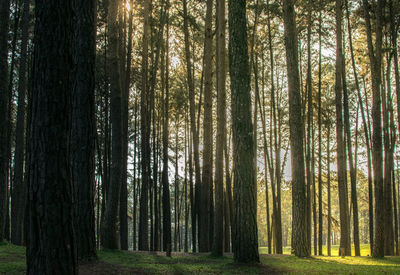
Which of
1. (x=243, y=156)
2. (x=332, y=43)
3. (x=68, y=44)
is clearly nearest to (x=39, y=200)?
(x=68, y=44)

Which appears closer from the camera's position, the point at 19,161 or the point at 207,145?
the point at 19,161

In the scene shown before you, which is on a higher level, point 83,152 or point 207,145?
point 207,145

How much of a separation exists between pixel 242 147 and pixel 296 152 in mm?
3443

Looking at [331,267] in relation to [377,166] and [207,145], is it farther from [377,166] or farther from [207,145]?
[207,145]

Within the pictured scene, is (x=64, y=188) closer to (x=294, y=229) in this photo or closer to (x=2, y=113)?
(x=2, y=113)

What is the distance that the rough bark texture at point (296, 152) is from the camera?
1052cm

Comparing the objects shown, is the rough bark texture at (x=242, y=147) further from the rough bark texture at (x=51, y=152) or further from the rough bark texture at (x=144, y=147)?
the rough bark texture at (x=144, y=147)

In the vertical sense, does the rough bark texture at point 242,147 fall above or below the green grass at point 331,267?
above

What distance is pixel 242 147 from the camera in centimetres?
809

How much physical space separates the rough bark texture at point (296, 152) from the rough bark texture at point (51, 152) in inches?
300

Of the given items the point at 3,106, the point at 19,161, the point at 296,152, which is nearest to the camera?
the point at 3,106

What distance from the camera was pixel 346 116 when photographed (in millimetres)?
15922

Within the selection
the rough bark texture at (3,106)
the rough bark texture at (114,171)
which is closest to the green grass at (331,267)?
the rough bark texture at (114,171)

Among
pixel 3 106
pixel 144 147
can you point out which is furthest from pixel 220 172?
pixel 3 106
